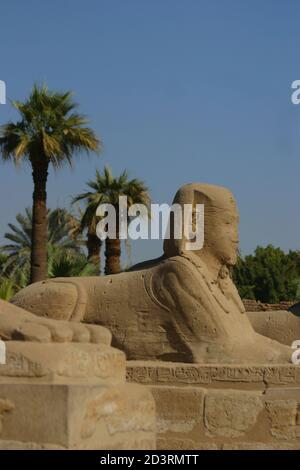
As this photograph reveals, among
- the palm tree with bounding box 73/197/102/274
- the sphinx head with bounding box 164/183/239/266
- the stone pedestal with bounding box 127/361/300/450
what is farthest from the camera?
the palm tree with bounding box 73/197/102/274

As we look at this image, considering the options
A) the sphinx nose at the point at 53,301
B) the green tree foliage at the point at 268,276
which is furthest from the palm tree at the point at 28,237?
the sphinx nose at the point at 53,301

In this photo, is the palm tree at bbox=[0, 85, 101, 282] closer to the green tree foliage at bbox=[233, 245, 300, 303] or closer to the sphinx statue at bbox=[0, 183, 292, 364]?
the sphinx statue at bbox=[0, 183, 292, 364]

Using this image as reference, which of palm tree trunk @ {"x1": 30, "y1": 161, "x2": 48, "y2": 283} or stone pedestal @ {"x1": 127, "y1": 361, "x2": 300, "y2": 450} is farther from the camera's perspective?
palm tree trunk @ {"x1": 30, "y1": 161, "x2": 48, "y2": 283}

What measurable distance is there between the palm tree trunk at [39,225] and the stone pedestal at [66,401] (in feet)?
37.2

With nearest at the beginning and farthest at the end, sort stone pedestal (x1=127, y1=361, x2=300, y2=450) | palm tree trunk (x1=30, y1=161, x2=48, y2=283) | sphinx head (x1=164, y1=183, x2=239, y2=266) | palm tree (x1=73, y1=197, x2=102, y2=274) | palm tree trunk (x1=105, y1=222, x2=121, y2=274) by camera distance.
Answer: stone pedestal (x1=127, y1=361, x2=300, y2=450) < sphinx head (x1=164, y1=183, x2=239, y2=266) < palm tree trunk (x1=30, y1=161, x2=48, y2=283) < palm tree trunk (x1=105, y1=222, x2=121, y2=274) < palm tree (x1=73, y1=197, x2=102, y2=274)

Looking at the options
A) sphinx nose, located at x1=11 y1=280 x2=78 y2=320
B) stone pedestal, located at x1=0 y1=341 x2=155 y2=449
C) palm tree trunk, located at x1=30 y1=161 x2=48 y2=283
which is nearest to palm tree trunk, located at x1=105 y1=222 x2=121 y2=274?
palm tree trunk, located at x1=30 y1=161 x2=48 y2=283

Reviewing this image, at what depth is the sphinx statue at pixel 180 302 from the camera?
22.6ft

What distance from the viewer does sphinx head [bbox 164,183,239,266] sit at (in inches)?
289

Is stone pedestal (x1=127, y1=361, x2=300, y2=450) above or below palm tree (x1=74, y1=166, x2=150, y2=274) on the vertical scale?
below

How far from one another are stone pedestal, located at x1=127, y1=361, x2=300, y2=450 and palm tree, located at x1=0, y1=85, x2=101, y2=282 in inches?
370

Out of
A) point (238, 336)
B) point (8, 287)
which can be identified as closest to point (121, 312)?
point (238, 336)

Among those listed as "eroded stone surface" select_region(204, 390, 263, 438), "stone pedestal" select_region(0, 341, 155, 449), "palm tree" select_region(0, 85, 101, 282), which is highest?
"palm tree" select_region(0, 85, 101, 282)

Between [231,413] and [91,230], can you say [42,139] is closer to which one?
[91,230]

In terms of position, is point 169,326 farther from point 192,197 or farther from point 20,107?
point 20,107
